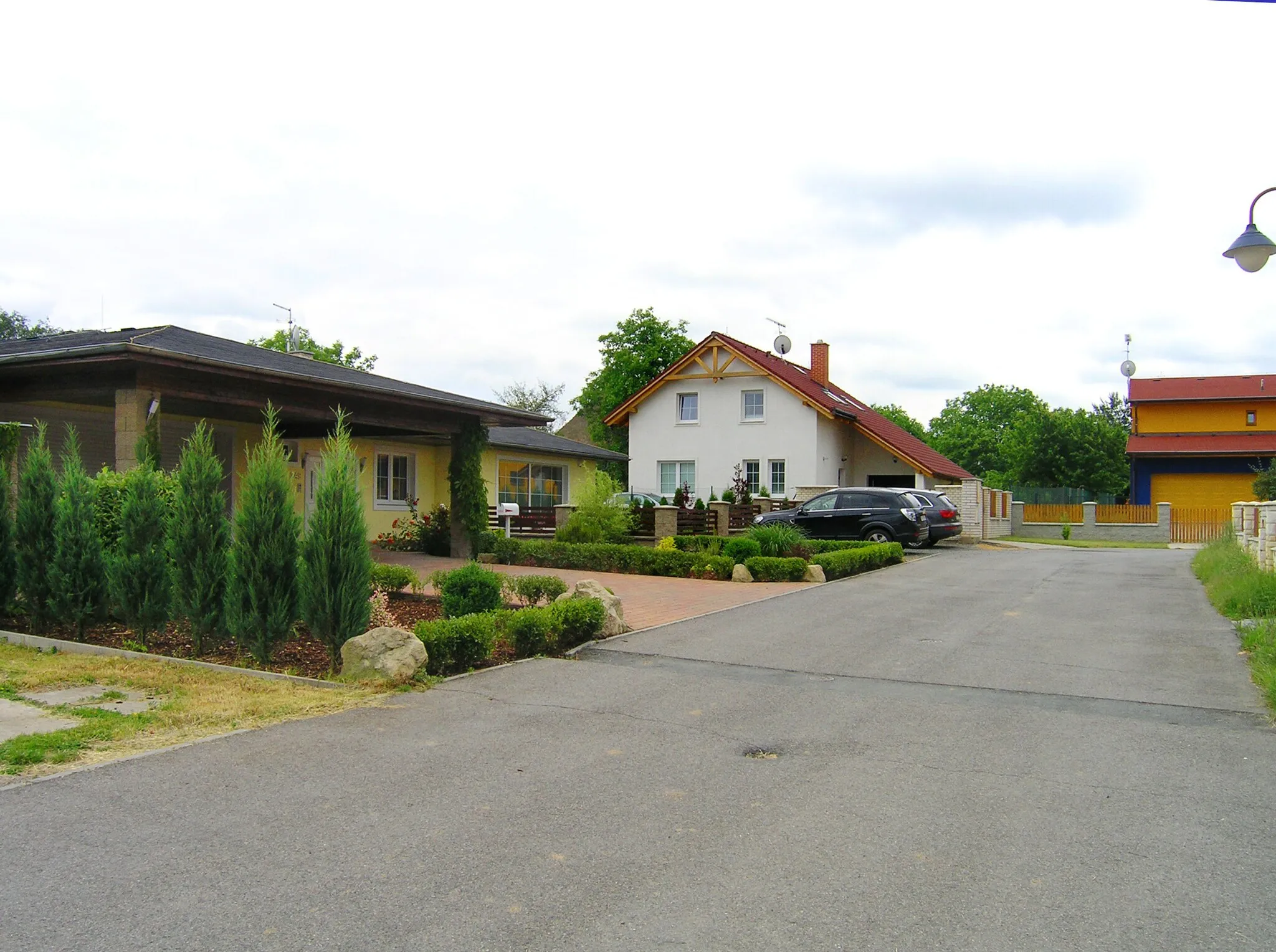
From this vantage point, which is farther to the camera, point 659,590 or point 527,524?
point 527,524

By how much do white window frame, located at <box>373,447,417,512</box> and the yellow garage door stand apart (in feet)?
104

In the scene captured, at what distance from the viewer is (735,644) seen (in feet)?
35.0

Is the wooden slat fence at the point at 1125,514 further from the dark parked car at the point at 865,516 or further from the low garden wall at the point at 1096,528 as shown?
the dark parked car at the point at 865,516

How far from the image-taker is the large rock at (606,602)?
11.0 metres

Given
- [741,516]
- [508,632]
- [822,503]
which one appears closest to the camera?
[508,632]

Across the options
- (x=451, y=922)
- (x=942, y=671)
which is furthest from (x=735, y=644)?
(x=451, y=922)

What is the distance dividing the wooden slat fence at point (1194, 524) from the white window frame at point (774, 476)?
48.9ft

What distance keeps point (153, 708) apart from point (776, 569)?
1151cm

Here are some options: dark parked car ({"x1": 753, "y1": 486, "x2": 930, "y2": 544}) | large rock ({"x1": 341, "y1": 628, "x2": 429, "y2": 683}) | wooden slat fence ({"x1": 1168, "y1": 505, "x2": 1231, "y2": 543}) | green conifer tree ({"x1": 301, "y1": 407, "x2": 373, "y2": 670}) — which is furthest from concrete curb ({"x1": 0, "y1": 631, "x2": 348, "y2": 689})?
wooden slat fence ({"x1": 1168, "y1": 505, "x2": 1231, "y2": 543})

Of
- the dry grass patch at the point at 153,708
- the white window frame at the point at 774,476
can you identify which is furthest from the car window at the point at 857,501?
the dry grass patch at the point at 153,708

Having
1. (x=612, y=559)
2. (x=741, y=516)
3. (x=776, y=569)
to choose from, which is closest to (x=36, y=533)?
(x=612, y=559)

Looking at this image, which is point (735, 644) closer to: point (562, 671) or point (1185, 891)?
point (562, 671)

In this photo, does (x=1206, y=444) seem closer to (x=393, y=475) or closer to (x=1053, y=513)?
(x=1053, y=513)

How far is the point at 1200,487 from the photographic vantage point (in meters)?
41.1
